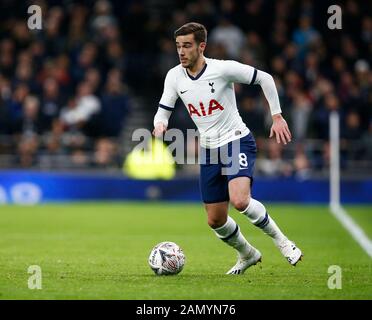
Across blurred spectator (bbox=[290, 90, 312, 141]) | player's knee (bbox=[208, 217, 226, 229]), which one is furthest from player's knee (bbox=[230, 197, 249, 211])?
blurred spectator (bbox=[290, 90, 312, 141])

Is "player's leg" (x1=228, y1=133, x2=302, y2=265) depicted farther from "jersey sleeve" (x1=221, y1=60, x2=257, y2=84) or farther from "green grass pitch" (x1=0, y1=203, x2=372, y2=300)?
"jersey sleeve" (x1=221, y1=60, x2=257, y2=84)

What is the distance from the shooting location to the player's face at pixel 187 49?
9.14 metres

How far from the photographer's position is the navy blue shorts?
30.0 ft

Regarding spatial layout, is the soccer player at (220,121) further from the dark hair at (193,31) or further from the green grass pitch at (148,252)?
the green grass pitch at (148,252)

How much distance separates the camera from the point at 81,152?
20234 millimetres

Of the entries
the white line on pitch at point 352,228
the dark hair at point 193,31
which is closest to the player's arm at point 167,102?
the dark hair at point 193,31

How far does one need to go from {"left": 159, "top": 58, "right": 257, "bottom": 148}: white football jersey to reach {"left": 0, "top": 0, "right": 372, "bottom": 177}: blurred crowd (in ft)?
35.3

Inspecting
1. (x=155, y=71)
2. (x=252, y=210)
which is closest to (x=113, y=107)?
(x=155, y=71)

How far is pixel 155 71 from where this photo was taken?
884 inches

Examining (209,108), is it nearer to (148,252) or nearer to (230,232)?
(230,232)

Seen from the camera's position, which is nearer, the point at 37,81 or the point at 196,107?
the point at 196,107
